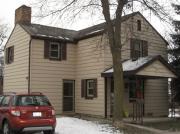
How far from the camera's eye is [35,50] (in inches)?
950

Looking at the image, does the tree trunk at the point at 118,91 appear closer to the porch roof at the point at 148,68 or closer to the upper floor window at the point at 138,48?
the porch roof at the point at 148,68

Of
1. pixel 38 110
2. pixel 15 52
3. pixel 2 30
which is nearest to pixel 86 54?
pixel 15 52

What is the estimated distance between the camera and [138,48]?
992 inches

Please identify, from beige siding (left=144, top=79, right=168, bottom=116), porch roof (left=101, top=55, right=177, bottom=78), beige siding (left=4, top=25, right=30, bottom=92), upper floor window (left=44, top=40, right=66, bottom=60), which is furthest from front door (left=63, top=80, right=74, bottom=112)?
beige siding (left=144, top=79, right=168, bottom=116)

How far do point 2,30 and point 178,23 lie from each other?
1704 inches

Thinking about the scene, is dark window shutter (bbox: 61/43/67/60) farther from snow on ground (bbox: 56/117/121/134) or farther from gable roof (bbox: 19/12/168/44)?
snow on ground (bbox: 56/117/121/134)

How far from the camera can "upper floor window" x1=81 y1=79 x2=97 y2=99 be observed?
23884 millimetres

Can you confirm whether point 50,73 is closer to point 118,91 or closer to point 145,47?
point 145,47

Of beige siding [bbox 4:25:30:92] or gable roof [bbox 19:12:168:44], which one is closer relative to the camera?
gable roof [bbox 19:12:168:44]

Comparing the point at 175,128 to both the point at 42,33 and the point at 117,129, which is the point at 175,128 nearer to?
the point at 117,129

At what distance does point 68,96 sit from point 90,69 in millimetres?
2789

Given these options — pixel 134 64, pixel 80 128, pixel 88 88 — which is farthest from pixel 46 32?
pixel 80 128

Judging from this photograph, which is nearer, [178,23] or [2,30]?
[178,23]

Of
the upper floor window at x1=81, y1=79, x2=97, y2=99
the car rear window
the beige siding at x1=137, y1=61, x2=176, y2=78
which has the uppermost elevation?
the beige siding at x1=137, y1=61, x2=176, y2=78
